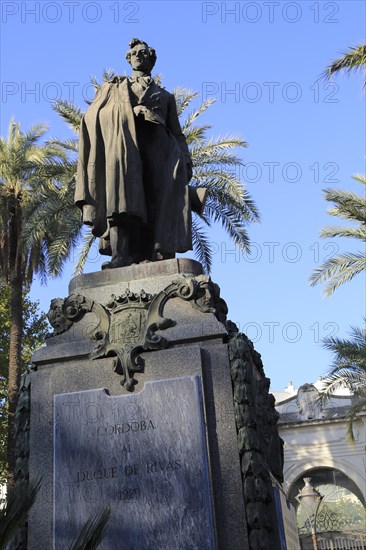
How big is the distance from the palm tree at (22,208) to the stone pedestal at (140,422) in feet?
41.6

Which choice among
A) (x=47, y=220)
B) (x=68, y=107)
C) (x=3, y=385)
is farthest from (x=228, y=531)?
(x=3, y=385)

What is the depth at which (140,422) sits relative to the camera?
544 cm

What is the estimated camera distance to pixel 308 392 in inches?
1492

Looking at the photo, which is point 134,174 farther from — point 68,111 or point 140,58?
point 68,111

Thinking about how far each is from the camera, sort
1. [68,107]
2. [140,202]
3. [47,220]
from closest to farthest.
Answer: [140,202] < [47,220] < [68,107]

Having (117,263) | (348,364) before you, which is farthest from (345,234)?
(117,263)

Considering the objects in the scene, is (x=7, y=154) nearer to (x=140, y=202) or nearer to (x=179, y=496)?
(x=140, y=202)

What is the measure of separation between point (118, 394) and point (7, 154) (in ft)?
53.5

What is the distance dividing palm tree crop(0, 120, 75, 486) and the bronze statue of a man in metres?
11.6

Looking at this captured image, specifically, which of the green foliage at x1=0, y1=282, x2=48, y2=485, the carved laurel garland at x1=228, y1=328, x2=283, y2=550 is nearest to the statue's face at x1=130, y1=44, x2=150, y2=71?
the carved laurel garland at x1=228, y1=328, x2=283, y2=550

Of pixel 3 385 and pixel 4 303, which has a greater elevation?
pixel 4 303

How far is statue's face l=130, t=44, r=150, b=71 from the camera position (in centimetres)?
712

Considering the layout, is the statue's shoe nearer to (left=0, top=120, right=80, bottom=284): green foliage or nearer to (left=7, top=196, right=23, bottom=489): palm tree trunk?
(left=7, top=196, right=23, bottom=489): palm tree trunk

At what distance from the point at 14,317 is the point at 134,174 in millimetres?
12991
